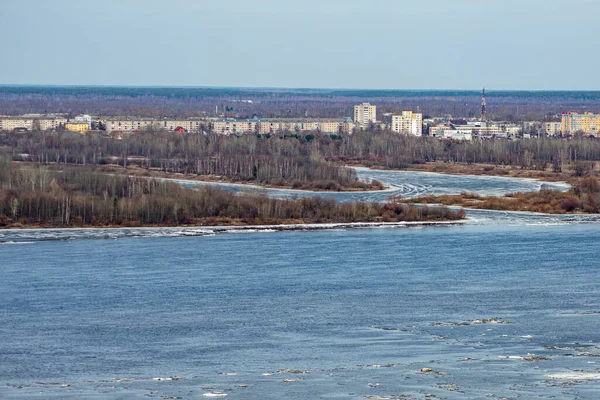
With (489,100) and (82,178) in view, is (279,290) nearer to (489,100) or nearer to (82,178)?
(82,178)

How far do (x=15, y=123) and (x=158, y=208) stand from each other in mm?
34222

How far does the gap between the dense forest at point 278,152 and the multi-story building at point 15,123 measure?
9.31 meters

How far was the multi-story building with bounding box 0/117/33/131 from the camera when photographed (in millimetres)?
50281

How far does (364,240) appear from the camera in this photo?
56.5 feet

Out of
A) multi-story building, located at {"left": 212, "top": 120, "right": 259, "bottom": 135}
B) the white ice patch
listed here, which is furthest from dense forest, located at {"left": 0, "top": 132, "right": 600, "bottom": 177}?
the white ice patch

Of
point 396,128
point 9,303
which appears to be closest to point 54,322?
point 9,303

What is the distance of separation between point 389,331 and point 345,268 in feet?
13.8

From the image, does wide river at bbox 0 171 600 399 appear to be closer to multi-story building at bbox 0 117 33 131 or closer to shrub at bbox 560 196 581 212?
shrub at bbox 560 196 581 212

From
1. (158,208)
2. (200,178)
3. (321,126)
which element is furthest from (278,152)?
(321,126)

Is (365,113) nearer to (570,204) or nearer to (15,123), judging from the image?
(15,123)

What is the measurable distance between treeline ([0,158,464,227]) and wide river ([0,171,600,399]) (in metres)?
1.19

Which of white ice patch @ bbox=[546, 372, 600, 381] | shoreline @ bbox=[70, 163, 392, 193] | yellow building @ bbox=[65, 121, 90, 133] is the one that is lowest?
shoreline @ bbox=[70, 163, 392, 193]

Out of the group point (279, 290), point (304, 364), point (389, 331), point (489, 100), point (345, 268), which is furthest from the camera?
point (489, 100)

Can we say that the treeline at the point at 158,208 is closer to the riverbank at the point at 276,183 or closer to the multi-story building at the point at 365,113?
the riverbank at the point at 276,183
